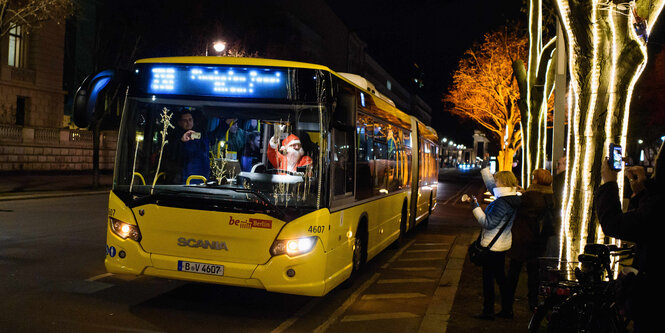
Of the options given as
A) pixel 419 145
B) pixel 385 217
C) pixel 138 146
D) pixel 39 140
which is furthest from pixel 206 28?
pixel 138 146

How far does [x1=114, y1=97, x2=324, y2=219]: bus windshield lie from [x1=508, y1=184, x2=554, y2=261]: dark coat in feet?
7.76

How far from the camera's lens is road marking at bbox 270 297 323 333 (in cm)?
665

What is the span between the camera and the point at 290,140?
7277mm

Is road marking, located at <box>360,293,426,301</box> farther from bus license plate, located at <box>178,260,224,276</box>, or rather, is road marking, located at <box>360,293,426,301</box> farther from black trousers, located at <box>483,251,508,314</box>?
bus license plate, located at <box>178,260,224,276</box>

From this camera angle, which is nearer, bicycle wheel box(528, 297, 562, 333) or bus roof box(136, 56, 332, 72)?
bicycle wheel box(528, 297, 562, 333)

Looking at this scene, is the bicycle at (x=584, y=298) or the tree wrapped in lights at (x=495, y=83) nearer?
the bicycle at (x=584, y=298)

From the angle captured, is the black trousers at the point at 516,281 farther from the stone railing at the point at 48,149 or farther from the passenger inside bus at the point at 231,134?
the stone railing at the point at 48,149

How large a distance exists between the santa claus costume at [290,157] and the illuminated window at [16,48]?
119ft

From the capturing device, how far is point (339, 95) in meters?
7.32

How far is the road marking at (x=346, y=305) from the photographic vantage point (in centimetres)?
679

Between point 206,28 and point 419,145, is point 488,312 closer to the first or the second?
point 419,145

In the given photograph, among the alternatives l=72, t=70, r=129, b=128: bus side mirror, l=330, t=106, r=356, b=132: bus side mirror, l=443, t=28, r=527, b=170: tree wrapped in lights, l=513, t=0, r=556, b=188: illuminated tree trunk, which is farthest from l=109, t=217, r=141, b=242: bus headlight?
l=443, t=28, r=527, b=170: tree wrapped in lights

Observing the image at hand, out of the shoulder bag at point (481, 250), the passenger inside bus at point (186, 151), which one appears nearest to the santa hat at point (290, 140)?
the passenger inside bus at point (186, 151)

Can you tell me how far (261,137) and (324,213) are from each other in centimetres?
122
